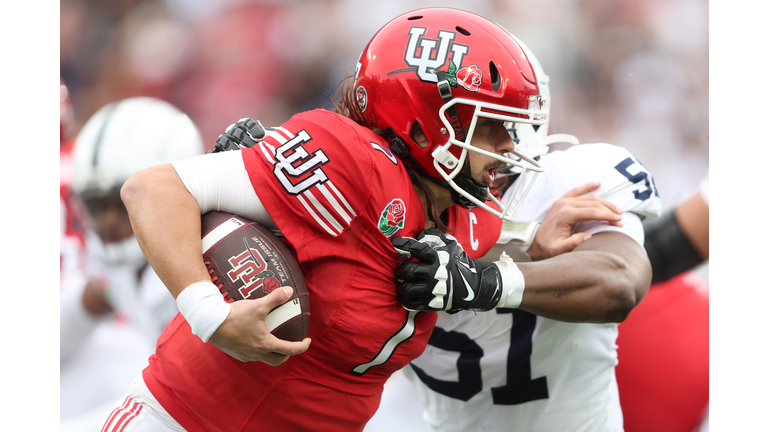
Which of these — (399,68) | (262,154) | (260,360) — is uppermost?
(399,68)

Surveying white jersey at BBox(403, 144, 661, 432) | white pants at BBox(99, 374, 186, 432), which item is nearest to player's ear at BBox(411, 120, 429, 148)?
white jersey at BBox(403, 144, 661, 432)

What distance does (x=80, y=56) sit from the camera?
2.54 meters

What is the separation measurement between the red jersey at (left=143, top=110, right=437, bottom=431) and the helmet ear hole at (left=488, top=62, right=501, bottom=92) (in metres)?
0.26

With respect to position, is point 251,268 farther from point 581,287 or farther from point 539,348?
point 539,348

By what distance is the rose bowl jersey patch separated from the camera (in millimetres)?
1069

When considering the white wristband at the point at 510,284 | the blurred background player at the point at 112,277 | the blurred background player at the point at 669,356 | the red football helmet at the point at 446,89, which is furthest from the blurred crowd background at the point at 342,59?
the white wristband at the point at 510,284

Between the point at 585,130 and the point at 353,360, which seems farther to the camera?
the point at 585,130

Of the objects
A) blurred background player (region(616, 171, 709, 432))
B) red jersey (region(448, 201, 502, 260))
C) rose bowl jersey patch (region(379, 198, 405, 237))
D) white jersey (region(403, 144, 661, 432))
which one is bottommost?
blurred background player (region(616, 171, 709, 432))

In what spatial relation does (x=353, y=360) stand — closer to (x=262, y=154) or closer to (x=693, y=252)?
(x=262, y=154)

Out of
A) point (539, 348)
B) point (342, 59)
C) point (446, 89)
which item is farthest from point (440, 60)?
point (342, 59)

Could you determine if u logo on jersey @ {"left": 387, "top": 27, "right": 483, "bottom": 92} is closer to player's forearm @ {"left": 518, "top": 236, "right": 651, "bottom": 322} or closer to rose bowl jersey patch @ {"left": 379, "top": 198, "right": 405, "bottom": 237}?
rose bowl jersey patch @ {"left": 379, "top": 198, "right": 405, "bottom": 237}
